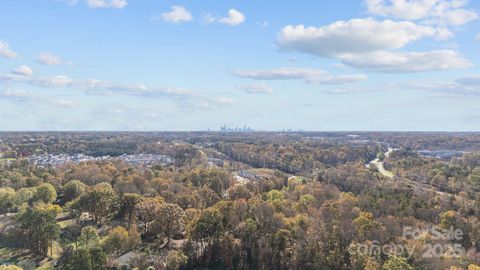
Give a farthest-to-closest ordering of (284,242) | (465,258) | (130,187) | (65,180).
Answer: (65,180) < (130,187) < (284,242) < (465,258)

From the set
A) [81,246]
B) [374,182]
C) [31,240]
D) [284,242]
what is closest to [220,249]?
[284,242]

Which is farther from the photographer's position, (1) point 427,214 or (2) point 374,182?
(2) point 374,182

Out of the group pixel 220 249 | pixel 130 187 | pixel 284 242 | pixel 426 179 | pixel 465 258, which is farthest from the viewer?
pixel 426 179

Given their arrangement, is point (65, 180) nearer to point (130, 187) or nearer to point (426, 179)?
point (130, 187)

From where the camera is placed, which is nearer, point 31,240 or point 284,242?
point 284,242

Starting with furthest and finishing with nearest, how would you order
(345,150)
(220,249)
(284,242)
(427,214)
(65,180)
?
(345,150)
(65,180)
(427,214)
(220,249)
(284,242)

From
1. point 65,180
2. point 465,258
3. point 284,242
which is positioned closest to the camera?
point 465,258

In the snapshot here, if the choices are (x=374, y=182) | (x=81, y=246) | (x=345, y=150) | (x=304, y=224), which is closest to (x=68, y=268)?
(x=81, y=246)

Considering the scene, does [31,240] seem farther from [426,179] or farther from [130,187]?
[426,179]
